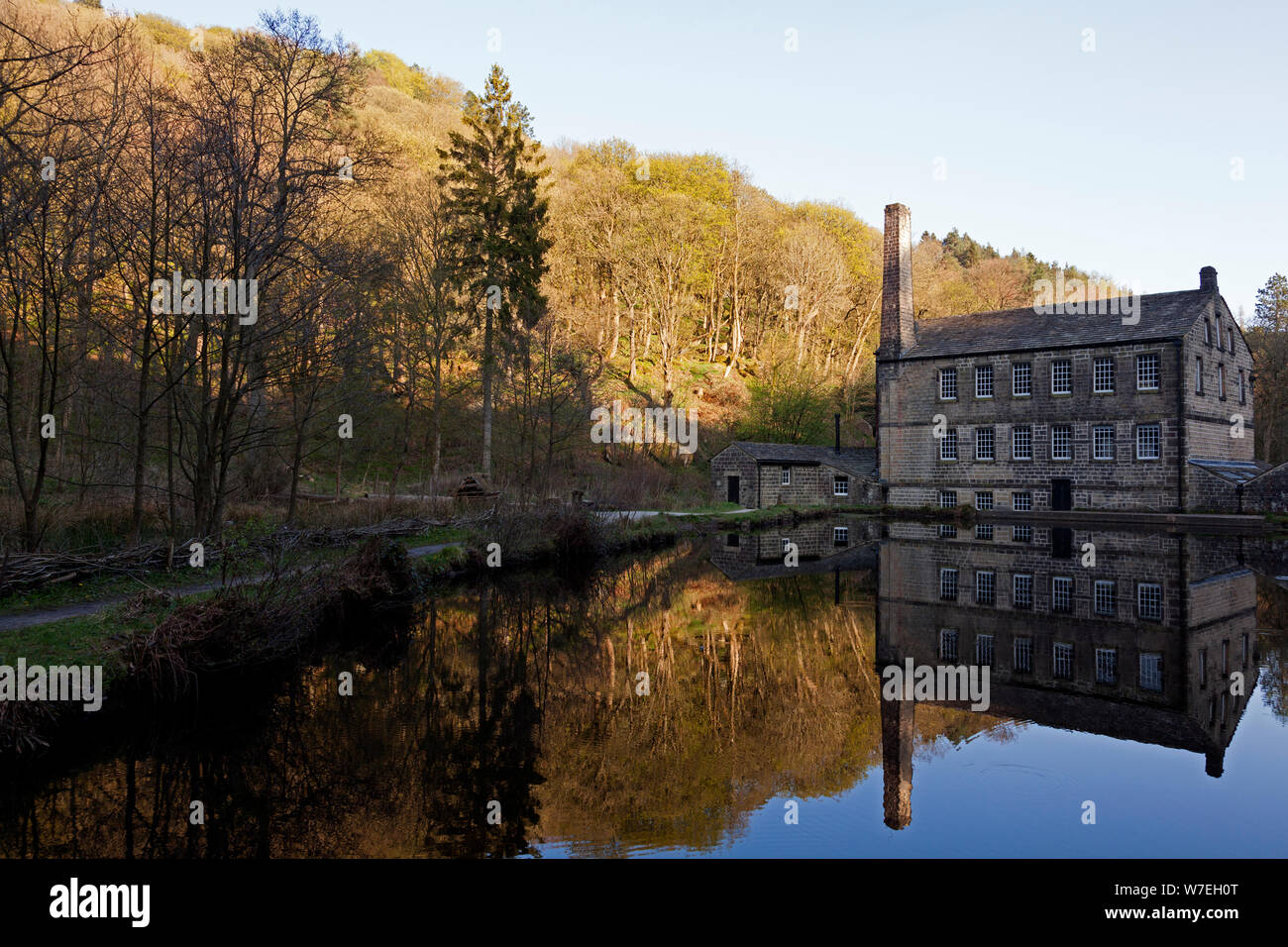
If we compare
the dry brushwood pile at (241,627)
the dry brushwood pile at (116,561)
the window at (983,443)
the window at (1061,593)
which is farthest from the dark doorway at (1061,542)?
the dry brushwood pile at (116,561)

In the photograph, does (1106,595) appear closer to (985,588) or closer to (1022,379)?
(985,588)

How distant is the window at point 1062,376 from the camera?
34.6m

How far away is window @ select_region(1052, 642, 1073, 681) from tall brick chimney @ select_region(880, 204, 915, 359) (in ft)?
95.1

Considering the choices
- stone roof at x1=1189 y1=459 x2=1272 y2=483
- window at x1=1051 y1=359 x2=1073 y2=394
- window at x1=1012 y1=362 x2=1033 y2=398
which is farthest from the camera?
window at x1=1012 y1=362 x2=1033 y2=398

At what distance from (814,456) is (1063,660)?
28.3 m

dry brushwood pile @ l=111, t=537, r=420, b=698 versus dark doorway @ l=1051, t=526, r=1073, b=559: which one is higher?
dry brushwood pile @ l=111, t=537, r=420, b=698

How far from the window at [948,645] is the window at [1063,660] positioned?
1.38 metres

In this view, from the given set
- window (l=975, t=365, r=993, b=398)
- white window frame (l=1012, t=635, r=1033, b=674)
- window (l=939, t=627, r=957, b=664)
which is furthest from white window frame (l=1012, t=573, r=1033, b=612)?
window (l=975, t=365, r=993, b=398)

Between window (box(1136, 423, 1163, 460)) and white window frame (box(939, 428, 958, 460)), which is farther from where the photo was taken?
white window frame (box(939, 428, 958, 460))

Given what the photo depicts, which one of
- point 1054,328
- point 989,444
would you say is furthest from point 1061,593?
point 1054,328

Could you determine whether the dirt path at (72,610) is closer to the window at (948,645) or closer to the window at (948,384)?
the window at (948,645)

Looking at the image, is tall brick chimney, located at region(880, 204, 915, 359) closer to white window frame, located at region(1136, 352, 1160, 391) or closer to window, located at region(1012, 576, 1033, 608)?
white window frame, located at region(1136, 352, 1160, 391)

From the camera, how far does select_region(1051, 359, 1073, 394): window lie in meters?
34.6
